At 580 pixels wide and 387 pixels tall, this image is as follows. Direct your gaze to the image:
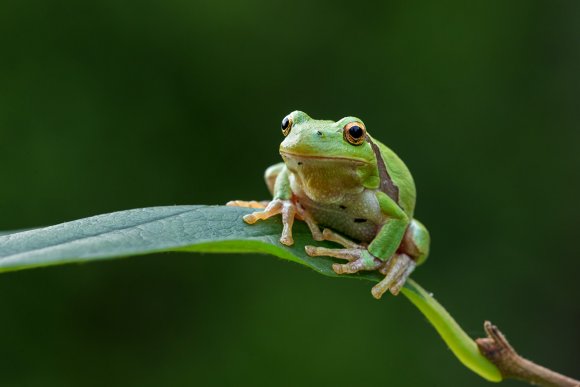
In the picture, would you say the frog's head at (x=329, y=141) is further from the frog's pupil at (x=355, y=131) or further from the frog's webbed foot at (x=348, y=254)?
the frog's webbed foot at (x=348, y=254)

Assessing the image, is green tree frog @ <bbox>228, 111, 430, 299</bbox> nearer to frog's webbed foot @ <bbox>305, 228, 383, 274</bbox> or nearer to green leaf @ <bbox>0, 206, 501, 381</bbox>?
frog's webbed foot @ <bbox>305, 228, 383, 274</bbox>

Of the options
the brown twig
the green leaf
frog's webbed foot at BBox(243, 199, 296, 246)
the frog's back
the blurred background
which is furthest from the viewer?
the blurred background

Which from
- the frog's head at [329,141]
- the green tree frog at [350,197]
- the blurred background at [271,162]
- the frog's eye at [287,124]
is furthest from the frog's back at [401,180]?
the blurred background at [271,162]

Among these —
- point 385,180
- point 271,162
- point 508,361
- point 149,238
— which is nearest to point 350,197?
point 385,180

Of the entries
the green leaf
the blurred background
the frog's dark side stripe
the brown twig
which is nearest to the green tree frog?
the frog's dark side stripe

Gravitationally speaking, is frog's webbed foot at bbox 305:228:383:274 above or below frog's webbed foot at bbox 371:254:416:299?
above

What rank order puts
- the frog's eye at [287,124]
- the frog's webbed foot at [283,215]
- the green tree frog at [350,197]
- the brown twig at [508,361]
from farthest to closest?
1. the frog's eye at [287,124]
2. the green tree frog at [350,197]
3. the brown twig at [508,361]
4. the frog's webbed foot at [283,215]

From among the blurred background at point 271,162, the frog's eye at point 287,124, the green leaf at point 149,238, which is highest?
the frog's eye at point 287,124
